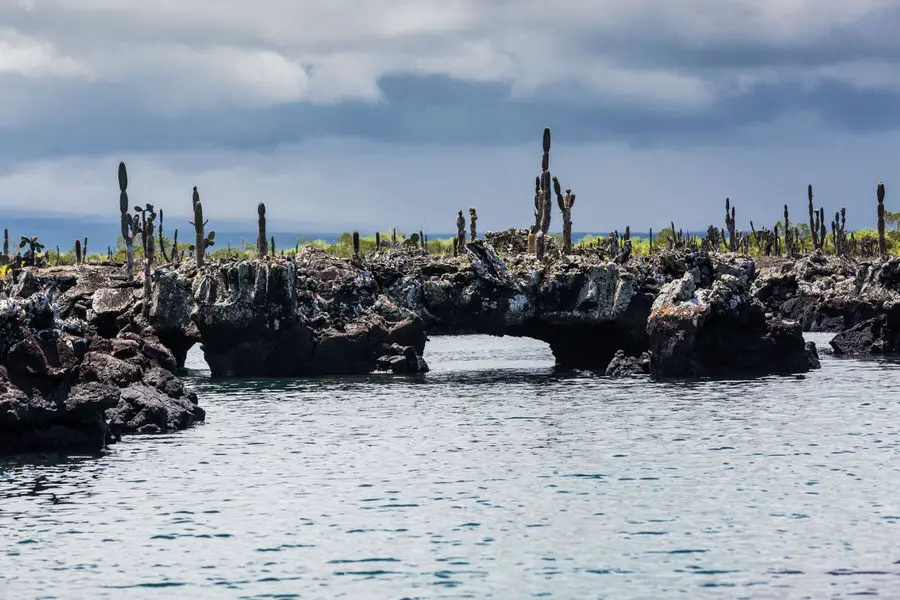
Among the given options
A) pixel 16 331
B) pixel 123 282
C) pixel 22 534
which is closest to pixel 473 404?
pixel 16 331

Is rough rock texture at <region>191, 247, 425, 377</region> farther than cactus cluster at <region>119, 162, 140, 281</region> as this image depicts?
No

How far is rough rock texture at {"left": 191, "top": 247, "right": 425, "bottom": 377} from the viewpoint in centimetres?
6750

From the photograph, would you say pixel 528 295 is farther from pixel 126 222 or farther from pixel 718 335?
pixel 126 222

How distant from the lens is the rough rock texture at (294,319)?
67500mm

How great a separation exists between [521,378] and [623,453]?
28.4m

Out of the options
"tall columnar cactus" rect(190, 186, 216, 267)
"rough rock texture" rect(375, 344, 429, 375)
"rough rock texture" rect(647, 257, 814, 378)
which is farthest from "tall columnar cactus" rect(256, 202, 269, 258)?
"rough rock texture" rect(647, 257, 814, 378)

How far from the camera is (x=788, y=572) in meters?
23.8

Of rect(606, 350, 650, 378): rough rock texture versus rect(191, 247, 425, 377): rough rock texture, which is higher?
rect(191, 247, 425, 377): rough rock texture

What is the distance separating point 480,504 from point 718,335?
33873 millimetres

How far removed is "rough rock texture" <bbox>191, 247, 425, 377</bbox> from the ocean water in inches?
571

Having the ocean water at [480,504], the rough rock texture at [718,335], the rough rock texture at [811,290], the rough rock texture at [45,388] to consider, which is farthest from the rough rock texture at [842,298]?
the rough rock texture at [45,388]

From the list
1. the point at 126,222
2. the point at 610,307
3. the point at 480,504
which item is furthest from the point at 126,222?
the point at 480,504

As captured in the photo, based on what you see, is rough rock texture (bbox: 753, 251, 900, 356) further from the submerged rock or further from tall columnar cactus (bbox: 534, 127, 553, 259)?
tall columnar cactus (bbox: 534, 127, 553, 259)

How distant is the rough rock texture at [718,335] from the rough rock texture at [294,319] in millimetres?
15553
